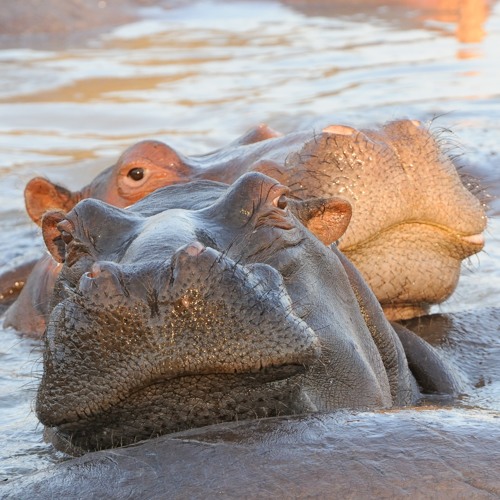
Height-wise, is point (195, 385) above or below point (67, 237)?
below

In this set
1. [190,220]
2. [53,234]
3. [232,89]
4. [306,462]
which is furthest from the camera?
[232,89]

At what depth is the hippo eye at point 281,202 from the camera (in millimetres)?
3264

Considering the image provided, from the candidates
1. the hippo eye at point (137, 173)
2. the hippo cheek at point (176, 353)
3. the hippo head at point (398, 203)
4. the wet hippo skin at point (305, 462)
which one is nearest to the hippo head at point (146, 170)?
the hippo eye at point (137, 173)

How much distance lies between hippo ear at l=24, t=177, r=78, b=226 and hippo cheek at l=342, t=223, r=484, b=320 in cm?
158

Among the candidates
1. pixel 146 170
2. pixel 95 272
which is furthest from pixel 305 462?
pixel 146 170

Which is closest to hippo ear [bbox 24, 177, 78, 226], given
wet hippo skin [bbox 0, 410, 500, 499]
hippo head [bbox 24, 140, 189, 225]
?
hippo head [bbox 24, 140, 189, 225]

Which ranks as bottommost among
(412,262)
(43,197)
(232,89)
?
(232,89)

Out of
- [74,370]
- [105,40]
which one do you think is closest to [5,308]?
[74,370]

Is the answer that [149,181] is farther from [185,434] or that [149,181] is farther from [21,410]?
[185,434]

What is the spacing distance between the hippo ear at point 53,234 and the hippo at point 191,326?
157 millimetres

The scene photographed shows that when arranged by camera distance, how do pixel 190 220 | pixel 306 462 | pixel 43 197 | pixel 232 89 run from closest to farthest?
Answer: pixel 306 462
pixel 190 220
pixel 43 197
pixel 232 89

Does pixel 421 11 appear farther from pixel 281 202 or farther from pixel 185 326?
pixel 185 326

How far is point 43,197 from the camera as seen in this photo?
18.5 ft

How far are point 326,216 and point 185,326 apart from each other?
1.06 m
